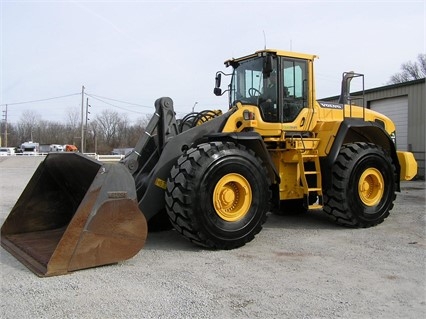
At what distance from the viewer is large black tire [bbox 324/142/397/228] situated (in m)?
7.13

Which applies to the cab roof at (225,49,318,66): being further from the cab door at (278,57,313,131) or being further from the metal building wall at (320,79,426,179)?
the metal building wall at (320,79,426,179)

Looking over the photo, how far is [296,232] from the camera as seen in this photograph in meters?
7.10

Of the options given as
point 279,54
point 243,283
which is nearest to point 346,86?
point 279,54

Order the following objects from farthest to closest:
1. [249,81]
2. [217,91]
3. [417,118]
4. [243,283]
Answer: [417,118] < [217,91] < [249,81] < [243,283]

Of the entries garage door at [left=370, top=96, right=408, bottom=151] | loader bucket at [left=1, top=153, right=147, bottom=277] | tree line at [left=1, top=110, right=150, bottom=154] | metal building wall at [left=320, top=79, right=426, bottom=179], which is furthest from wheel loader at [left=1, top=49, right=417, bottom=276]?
tree line at [left=1, top=110, right=150, bottom=154]

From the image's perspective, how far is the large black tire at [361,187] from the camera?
23.4 ft

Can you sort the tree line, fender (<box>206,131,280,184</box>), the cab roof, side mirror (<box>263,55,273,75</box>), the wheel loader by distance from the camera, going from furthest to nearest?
the tree line
the cab roof
side mirror (<box>263,55,273,75</box>)
fender (<box>206,131,280,184</box>)
the wheel loader

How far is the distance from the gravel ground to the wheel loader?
30 cm

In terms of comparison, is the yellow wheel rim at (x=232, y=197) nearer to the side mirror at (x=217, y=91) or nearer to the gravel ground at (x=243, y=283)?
the gravel ground at (x=243, y=283)

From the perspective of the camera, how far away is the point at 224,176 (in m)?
5.82

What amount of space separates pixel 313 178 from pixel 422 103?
12.5 m

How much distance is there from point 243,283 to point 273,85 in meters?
3.69

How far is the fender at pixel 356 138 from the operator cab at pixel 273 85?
0.82 meters

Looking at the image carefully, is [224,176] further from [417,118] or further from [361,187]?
[417,118]
